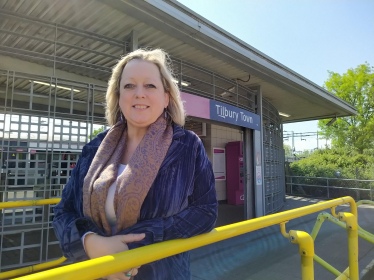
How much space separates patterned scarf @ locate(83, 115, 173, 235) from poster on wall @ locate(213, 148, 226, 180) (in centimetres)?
850

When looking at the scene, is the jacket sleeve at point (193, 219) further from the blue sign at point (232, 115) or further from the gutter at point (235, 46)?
the blue sign at point (232, 115)

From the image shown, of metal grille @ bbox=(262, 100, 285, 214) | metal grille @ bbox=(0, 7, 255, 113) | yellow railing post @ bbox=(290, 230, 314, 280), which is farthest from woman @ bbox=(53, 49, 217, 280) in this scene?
metal grille @ bbox=(262, 100, 285, 214)

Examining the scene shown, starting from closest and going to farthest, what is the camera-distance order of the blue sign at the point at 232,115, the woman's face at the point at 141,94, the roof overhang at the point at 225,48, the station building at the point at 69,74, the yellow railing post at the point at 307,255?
the woman's face at the point at 141,94 → the yellow railing post at the point at 307,255 → the roof overhang at the point at 225,48 → the station building at the point at 69,74 → the blue sign at the point at 232,115

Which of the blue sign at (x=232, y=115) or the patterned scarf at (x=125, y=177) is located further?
the blue sign at (x=232, y=115)

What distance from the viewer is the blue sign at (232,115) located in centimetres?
556

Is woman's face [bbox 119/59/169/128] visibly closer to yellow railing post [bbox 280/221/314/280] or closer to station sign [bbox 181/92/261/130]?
yellow railing post [bbox 280/221/314/280]

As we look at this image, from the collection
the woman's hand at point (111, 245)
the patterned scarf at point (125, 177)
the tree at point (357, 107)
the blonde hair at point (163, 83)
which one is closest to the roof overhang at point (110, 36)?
the blonde hair at point (163, 83)

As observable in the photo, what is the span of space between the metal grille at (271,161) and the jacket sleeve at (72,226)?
22.7 feet

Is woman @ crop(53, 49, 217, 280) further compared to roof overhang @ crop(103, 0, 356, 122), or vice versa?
roof overhang @ crop(103, 0, 356, 122)

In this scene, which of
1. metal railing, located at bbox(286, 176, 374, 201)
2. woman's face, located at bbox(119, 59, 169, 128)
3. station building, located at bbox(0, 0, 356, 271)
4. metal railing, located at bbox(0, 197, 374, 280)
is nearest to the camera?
metal railing, located at bbox(0, 197, 374, 280)

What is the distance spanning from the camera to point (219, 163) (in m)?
9.99

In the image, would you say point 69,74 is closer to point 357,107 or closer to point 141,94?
point 141,94

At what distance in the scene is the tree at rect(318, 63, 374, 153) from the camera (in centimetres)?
1845

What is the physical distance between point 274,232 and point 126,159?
→ 5.19 meters
